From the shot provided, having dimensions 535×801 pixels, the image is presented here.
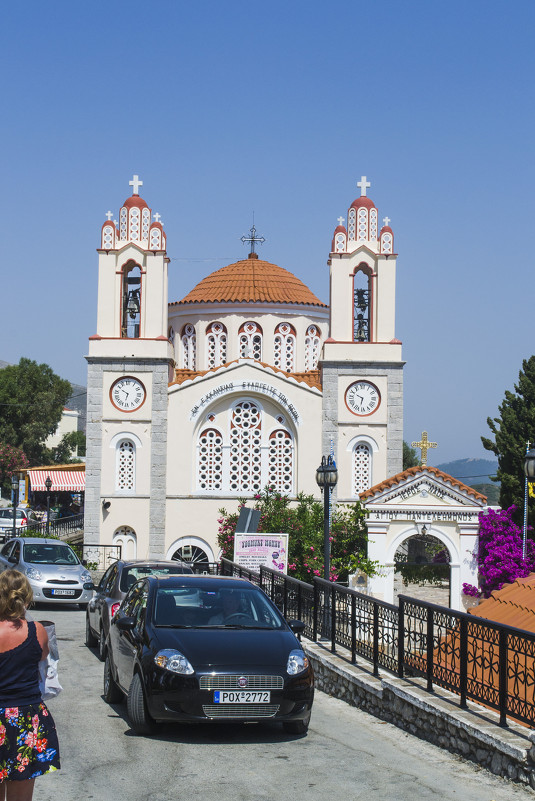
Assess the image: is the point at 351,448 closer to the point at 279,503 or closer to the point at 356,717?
the point at 279,503

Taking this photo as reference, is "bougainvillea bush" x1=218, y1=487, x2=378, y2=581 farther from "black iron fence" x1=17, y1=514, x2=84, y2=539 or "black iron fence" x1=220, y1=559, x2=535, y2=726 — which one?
"black iron fence" x1=220, y1=559, x2=535, y2=726

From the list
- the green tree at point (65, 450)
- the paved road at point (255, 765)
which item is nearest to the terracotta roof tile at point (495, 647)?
the paved road at point (255, 765)

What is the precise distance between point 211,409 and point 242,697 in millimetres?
22743

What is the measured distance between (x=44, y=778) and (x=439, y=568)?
2874cm

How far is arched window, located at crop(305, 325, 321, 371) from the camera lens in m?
34.2

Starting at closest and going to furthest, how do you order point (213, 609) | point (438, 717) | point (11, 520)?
point (438, 717) < point (213, 609) < point (11, 520)

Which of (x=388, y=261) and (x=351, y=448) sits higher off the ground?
(x=388, y=261)

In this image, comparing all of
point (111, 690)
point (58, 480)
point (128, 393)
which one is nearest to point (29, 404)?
point (58, 480)

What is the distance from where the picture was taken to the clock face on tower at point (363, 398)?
30594 millimetres

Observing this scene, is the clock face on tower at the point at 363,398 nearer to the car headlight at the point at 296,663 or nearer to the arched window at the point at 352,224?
the arched window at the point at 352,224

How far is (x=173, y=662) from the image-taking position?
8781 millimetres

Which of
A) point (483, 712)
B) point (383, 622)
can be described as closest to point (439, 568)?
point (383, 622)

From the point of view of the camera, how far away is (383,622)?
11.2m

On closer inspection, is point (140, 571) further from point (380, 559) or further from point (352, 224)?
point (352, 224)
